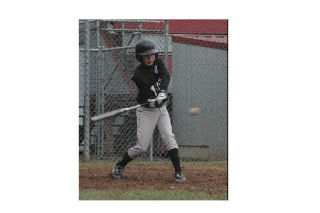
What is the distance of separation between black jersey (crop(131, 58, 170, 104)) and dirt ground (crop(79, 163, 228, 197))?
1.07 m

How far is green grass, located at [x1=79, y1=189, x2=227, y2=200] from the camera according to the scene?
16.3ft

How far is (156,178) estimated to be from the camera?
6.32 metres

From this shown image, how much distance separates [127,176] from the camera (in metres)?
6.47

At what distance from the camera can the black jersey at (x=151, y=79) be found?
5754 millimetres

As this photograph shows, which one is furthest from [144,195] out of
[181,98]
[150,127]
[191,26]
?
[191,26]

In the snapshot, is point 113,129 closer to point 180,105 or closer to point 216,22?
point 180,105

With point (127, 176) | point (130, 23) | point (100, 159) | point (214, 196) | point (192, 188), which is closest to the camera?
point (214, 196)

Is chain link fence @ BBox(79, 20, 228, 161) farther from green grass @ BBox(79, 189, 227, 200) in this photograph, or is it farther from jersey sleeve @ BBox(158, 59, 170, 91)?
green grass @ BBox(79, 189, 227, 200)

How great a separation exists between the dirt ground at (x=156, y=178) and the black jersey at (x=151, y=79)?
3.50 ft

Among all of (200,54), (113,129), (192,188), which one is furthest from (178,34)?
(192,188)

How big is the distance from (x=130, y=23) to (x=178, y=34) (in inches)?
39.3

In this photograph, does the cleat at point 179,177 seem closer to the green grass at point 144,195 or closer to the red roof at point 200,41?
the green grass at point 144,195

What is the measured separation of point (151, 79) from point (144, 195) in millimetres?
1485

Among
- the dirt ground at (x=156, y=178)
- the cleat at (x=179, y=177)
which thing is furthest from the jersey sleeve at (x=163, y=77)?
the dirt ground at (x=156, y=178)
